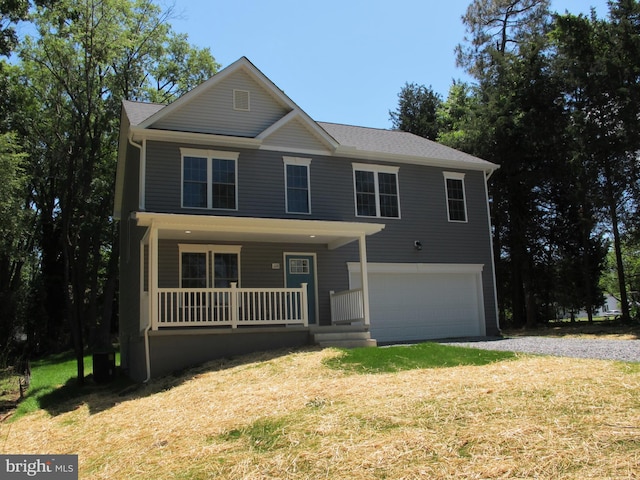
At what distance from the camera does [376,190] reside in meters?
16.1

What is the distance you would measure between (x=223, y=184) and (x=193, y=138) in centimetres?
138

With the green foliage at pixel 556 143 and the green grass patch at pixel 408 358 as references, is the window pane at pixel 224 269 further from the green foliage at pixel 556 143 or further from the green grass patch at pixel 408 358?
the green foliage at pixel 556 143

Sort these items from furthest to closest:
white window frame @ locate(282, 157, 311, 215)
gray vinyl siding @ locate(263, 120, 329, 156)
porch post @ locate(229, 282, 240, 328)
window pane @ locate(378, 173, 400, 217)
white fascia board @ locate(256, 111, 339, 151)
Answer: window pane @ locate(378, 173, 400, 217)
gray vinyl siding @ locate(263, 120, 329, 156)
white window frame @ locate(282, 157, 311, 215)
white fascia board @ locate(256, 111, 339, 151)
porch post @ locate(229, 282, 240, 328)

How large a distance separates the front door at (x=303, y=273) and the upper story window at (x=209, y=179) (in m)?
2.09

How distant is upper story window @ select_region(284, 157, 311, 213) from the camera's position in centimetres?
1492

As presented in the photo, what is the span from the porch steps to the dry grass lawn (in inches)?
124

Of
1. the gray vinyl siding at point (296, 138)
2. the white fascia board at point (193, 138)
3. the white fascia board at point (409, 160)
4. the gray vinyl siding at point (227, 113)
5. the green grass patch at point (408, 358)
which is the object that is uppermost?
the gray vinyl siding at point (227, 113)

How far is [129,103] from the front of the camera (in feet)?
53.8

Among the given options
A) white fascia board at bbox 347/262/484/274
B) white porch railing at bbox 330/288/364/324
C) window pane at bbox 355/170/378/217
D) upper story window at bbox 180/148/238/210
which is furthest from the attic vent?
white porch railing at bbox 330/288/364/324

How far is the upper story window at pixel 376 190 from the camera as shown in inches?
625

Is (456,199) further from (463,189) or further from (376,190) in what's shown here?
(376,190)

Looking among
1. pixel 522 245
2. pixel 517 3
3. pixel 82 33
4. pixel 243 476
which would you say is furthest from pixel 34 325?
pixel 517 3

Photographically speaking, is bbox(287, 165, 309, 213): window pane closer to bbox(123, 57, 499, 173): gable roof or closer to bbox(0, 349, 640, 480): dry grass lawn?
bbox(123, 57, 499, 173): gable roof

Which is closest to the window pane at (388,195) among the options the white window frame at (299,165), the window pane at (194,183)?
the white window frame at (299,165)
